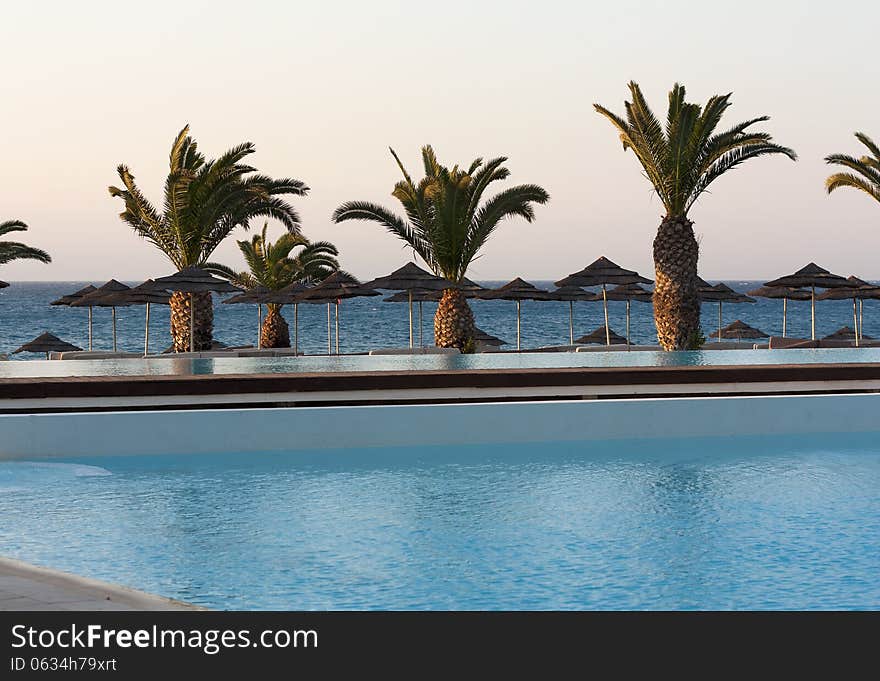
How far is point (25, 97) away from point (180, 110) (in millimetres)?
3700

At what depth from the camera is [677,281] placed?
22000 mm

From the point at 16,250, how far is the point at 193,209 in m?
6.67

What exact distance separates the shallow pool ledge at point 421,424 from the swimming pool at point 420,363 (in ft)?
4.81

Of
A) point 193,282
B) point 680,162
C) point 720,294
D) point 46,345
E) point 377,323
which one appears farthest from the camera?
point 377,323

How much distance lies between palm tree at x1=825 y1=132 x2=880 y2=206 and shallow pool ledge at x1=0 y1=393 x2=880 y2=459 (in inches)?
475

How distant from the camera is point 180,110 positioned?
25781mm

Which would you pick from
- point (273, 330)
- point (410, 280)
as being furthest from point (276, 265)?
point (410, 280)

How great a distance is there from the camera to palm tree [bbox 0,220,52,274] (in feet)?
84.7

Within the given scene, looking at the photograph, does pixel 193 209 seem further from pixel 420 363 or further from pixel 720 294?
pixel 720 294

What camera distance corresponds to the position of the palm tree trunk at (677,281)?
71.3ft

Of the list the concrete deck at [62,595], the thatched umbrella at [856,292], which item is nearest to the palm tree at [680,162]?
the thatched umbrella at [856,292]

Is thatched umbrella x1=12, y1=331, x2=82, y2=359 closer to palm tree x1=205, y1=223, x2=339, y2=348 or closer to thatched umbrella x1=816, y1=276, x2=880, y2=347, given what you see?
palm tree x1=205, y1=223, x2=339, y2=348

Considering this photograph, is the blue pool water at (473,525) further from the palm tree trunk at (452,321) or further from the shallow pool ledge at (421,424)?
the palm tree trunk at (452,321)
